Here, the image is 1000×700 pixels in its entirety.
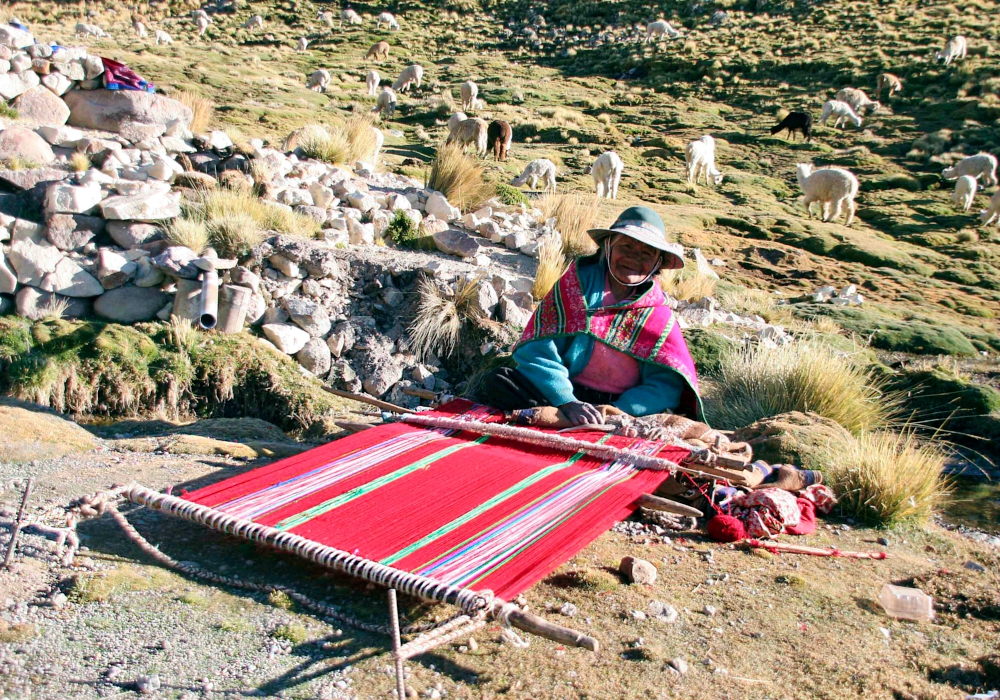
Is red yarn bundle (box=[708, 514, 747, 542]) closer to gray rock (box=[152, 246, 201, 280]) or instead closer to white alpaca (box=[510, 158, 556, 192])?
gray rock (box=[152, 246, 201, 280])

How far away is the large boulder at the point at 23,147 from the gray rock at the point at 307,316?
121 inches

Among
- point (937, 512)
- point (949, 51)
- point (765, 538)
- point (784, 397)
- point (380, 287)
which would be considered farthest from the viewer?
point (949, 51)

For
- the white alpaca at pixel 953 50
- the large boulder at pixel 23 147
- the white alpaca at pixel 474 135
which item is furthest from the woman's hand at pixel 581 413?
the white alpaca at pixel 953 50

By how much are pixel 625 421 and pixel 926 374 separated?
417 cm

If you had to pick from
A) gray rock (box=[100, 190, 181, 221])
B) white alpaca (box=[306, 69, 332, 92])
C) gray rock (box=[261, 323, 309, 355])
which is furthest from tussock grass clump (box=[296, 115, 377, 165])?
white alpaca (box=[306, 69, 332, 92])

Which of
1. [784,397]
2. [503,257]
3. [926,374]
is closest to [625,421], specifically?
[784,397]

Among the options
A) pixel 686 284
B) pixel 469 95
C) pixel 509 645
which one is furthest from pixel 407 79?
pixel 509 645

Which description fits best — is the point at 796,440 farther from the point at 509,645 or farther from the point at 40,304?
the point at 40,304

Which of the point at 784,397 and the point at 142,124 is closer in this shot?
the point at 784,397

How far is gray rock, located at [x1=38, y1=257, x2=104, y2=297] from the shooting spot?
23.1 feet

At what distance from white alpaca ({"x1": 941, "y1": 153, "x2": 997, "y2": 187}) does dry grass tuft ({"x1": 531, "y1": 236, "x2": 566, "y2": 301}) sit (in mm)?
14820

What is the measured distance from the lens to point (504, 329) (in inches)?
313

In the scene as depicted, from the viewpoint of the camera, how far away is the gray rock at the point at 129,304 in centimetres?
720

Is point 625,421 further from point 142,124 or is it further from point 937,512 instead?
point 142,124
